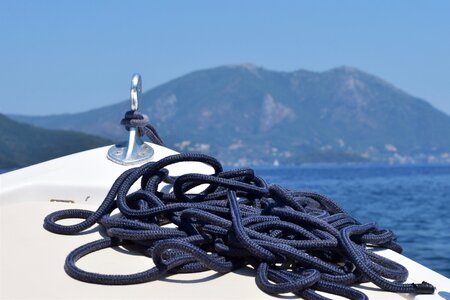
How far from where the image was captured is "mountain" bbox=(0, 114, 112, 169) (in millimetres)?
85688

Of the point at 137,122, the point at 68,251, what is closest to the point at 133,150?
the point at 137,122

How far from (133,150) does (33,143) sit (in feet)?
328

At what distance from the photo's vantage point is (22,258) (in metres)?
1.95

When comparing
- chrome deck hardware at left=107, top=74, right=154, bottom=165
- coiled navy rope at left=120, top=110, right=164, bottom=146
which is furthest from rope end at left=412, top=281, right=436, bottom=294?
coiled navy rope at left=120, top=110, right=164, bottom=146

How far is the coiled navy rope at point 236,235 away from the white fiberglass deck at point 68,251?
3 cm

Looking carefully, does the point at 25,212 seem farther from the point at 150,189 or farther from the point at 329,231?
the point at 329,231

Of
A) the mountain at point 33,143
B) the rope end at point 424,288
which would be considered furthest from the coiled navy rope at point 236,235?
the mountain at point 33,143

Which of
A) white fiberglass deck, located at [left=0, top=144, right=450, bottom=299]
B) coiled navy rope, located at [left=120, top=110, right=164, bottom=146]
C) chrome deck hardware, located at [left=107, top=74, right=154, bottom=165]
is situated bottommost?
white fiberglass deck, located at [left=0, top=144, right=450, bottom=299]

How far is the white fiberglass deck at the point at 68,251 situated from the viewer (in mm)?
1752

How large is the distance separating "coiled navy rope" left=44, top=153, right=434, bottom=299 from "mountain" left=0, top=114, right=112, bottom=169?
7964 centimetres

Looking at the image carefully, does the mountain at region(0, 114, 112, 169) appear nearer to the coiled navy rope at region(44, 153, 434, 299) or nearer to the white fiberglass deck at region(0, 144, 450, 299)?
the white fiberglass deck at region(0, 144, 450, 299)

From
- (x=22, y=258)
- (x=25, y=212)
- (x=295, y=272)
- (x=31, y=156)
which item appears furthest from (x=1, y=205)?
(x=31, y=156)

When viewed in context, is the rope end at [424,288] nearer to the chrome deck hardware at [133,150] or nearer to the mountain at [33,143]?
the chrome deck hardware at [133,150]

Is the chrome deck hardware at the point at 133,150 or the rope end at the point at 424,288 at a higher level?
the chrome deck hardware at the point at 133,150
